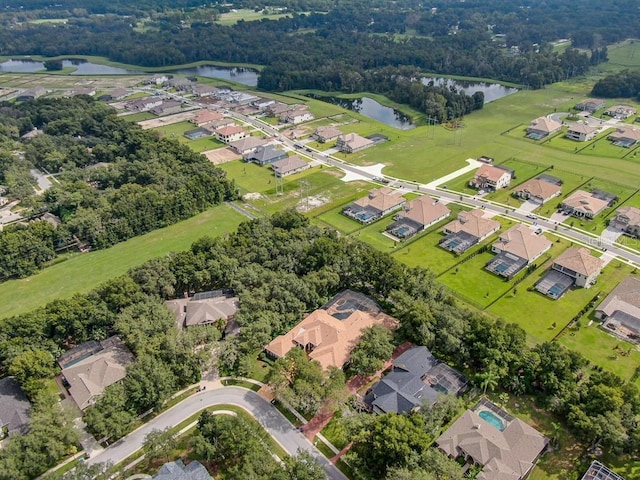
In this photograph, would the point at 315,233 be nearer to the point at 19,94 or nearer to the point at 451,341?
the point at 451,341

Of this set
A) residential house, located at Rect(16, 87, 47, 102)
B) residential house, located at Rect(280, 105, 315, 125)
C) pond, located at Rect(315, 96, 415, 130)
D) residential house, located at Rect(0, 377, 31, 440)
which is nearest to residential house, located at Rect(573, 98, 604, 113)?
pond, located at Rect(315, 96, 415, 130)

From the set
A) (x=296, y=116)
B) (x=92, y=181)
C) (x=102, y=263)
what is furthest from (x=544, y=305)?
(x=296, y=116)

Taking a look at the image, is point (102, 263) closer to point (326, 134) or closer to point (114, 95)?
point (326, 134)

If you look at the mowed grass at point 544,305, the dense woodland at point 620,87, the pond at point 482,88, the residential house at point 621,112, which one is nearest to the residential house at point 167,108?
the pond at point 482,88

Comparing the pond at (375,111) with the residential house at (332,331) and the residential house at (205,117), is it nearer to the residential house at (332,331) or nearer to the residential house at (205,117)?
the residential house at (205,117)

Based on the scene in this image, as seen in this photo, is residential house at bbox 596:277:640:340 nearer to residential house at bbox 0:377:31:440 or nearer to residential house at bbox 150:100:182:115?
residential house at bbox 0:377:31:440

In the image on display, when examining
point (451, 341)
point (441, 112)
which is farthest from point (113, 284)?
point (441, 112)
